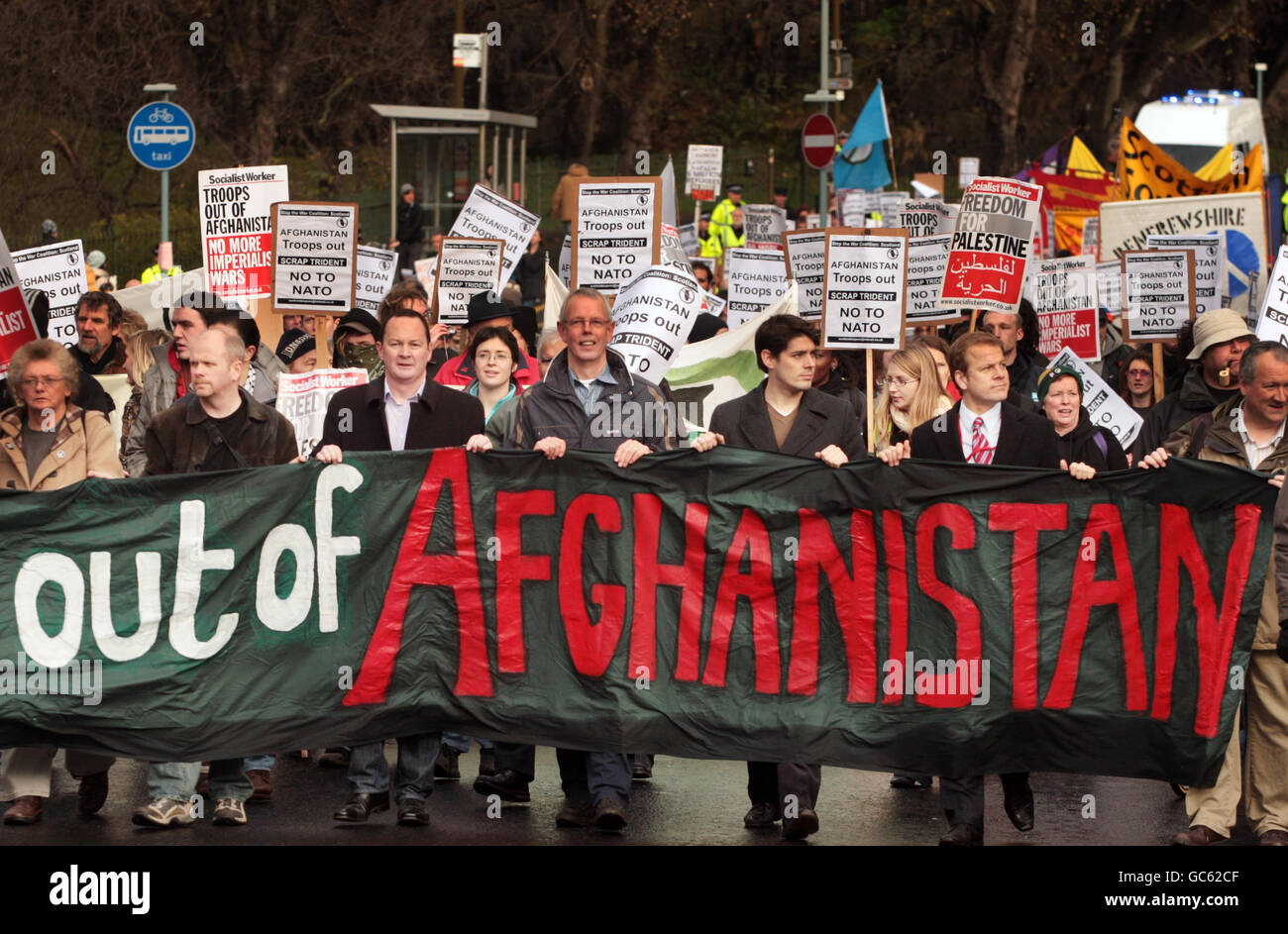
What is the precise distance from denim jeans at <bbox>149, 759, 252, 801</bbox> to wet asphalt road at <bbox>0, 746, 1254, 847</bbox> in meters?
0.14

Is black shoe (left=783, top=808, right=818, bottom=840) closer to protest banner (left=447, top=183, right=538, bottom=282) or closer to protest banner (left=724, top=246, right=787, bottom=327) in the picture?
protest banner (left=447, top=183, right=538, bottom=282)

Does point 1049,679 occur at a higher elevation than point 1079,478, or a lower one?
lower

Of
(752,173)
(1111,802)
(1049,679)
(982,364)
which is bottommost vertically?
(1111,802)

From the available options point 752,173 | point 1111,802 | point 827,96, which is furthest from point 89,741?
point 752,173

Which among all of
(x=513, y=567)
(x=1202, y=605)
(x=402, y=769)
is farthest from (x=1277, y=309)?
(x=402, y=769)

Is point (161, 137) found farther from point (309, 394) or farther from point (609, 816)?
point (609, 816)

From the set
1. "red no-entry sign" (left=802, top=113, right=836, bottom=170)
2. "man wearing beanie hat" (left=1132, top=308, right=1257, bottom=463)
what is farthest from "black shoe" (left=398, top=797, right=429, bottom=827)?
"red no-entry sign" (left=802, top=113, right=836, bottom=170)

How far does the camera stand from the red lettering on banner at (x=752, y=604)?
25.6 feet

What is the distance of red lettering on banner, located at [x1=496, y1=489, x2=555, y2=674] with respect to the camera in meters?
7.90

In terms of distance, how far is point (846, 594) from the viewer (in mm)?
7797

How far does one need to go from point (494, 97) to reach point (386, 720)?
42.9 m

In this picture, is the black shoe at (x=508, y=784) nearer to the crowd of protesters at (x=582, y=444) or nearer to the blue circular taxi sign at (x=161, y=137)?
the crowd of protesters at (x=582, y=444)
